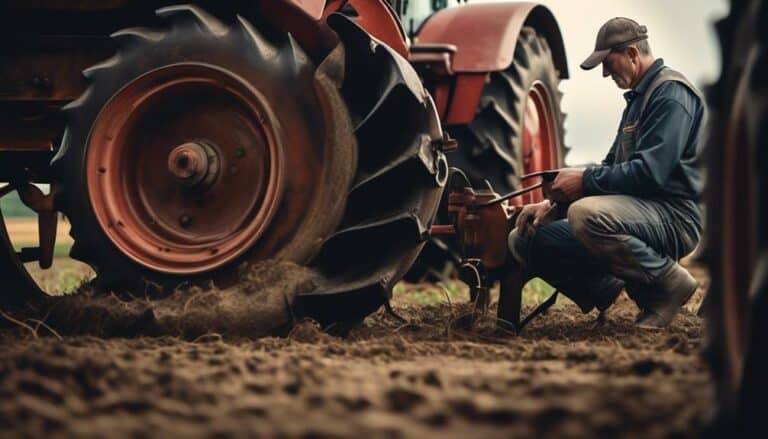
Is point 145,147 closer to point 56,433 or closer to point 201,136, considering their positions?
point 201,136

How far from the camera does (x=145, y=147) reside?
13.4 ft

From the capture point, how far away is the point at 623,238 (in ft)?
13.4

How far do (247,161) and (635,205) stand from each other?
136 cm

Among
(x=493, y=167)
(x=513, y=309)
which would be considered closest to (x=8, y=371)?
(x=513, y=309)

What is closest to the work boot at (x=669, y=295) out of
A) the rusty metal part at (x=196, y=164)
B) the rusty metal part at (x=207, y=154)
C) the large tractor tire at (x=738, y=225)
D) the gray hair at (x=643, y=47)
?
the gray hair at (x=643, y=47)

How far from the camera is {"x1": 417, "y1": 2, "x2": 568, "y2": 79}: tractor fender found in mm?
5629

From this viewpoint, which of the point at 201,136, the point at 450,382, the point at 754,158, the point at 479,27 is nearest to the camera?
the point at 754,158

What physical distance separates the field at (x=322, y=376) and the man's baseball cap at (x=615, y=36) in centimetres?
102

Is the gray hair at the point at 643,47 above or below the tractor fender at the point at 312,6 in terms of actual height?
below

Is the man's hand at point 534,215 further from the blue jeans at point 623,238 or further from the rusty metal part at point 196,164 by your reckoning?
the rusty metal part at point 196,164

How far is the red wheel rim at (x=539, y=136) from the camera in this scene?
21.4 feet

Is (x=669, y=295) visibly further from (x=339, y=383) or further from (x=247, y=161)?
(x=339, y=383)

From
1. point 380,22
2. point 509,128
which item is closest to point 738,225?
point 380,22

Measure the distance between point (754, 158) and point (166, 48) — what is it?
2509 millimetres
